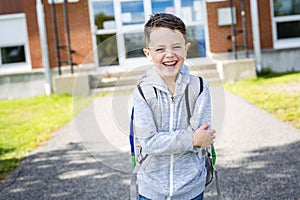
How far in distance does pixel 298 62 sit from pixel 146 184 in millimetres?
12391

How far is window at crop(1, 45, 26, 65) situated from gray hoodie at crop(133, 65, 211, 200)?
12.9m

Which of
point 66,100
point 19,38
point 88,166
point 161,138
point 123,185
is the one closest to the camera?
point 161,138

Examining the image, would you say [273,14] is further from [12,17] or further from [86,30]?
[12,17]

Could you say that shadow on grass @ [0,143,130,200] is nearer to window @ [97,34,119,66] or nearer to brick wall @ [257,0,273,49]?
window @ [97,34,119,66]

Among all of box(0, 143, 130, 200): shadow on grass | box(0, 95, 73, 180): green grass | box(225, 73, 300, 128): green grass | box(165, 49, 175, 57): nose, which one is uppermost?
box(165, 49, 175, 57): nose

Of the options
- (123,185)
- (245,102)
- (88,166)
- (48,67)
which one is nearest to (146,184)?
(123,185)

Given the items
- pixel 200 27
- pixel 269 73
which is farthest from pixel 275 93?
pixel 200 27

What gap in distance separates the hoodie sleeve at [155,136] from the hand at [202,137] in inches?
0.8

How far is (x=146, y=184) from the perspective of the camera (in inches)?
85.1

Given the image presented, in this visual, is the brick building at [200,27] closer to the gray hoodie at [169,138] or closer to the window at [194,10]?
the window at [194,10]

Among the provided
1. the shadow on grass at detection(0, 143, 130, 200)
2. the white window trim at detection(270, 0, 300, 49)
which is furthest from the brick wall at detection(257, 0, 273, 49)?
the shadow on grass at detection(0, 143, 130, 200)

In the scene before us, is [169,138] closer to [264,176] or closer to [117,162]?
[117,162]

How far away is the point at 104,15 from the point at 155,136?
39.7ft

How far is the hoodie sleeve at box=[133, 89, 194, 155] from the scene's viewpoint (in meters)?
2.03
